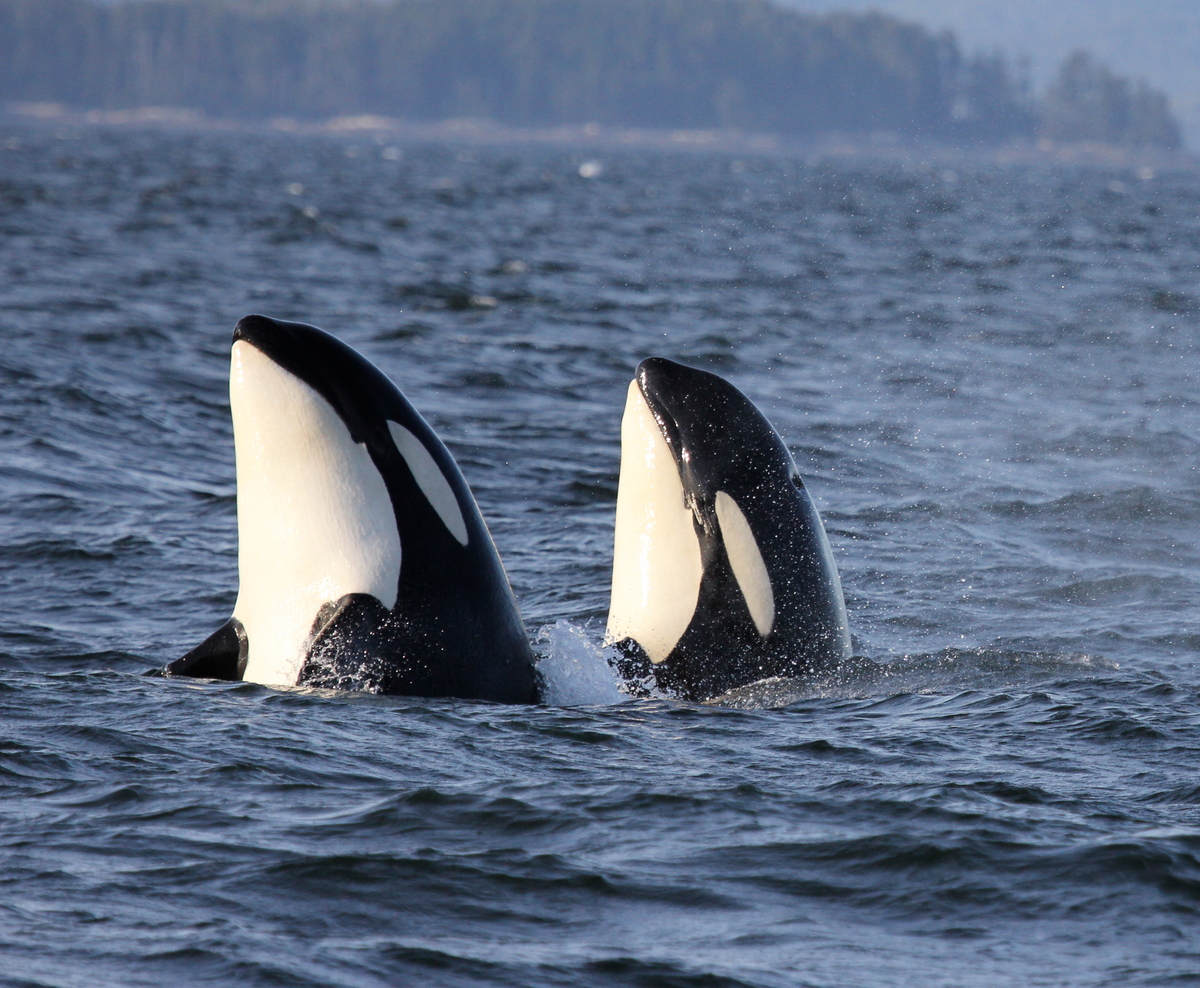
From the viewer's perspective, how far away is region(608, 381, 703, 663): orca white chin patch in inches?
311

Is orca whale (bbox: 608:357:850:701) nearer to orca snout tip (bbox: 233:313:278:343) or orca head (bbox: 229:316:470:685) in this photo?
orca head (bbox: 229:316:470:685)

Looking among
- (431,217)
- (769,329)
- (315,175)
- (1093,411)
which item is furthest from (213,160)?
Result: (1093,411)

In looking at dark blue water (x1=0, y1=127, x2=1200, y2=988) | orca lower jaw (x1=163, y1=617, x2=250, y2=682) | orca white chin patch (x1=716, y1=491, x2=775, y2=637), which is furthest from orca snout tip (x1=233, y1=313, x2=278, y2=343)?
orca white chin patch (x1=716, y1=491, x2=775, y2=637)

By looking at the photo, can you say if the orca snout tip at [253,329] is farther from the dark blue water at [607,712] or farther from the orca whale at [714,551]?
the orca whale at [714,551]

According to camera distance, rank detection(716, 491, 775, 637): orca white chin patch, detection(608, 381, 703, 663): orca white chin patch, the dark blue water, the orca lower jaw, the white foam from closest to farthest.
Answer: the dark blue water < the orca lower jaw < the white foam < detection(716, 491, 775, 637): orca white chin patch < detection(608, 381, 703, 663): orca white chin patch

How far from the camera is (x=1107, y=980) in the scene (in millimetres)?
4691

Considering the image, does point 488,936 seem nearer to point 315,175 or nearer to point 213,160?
point 315,175

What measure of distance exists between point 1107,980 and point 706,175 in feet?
339

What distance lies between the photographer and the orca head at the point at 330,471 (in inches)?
276

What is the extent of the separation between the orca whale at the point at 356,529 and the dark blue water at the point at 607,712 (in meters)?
0.20

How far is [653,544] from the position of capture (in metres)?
7.98

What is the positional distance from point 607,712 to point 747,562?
1.04 metres

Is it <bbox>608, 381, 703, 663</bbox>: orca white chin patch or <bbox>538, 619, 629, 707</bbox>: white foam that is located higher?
<bbox>608, 381, 703, 663</bbox>: orca white chin patch

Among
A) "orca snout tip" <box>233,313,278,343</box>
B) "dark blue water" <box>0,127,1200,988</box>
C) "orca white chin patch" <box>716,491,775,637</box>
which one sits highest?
"orca snout tip" <box>233,313,278,343</box>
